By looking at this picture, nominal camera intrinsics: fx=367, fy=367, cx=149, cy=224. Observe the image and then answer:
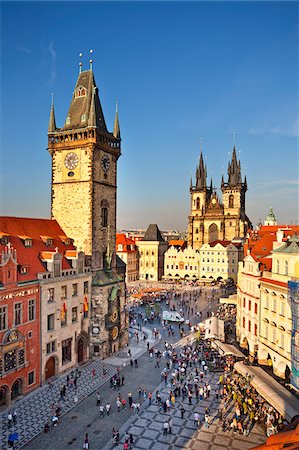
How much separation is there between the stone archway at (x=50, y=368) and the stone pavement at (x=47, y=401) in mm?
820

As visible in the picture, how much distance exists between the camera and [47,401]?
99.9 feet

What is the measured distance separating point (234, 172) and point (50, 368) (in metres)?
110

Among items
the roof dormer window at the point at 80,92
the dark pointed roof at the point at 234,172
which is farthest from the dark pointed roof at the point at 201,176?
the roof dormer window at the point at 80,92

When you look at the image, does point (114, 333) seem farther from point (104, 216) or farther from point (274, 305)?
point (274, 305)

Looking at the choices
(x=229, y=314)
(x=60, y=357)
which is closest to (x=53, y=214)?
(x=60, y=357)

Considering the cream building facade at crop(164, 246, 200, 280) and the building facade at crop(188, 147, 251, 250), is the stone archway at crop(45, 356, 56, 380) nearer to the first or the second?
the cream building facade at crop(164, 246, 200, 280)

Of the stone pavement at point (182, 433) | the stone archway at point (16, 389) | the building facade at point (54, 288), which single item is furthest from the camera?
the building facade at point (54, 288)

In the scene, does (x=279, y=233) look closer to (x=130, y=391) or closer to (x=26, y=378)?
(x=130, y=391)

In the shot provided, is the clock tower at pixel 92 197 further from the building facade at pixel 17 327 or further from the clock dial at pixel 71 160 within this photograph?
the building facade at pixel 17 327

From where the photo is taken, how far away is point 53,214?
146 feet

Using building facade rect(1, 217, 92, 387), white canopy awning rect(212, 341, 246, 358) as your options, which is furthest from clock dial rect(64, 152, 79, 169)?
white canopy awning rect(212, 341, 246, 358)

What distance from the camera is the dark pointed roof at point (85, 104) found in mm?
43562

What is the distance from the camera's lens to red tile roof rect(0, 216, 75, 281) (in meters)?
33.8

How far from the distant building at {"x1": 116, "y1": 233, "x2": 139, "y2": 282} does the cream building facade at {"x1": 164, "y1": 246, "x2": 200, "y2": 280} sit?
9.62 meters
